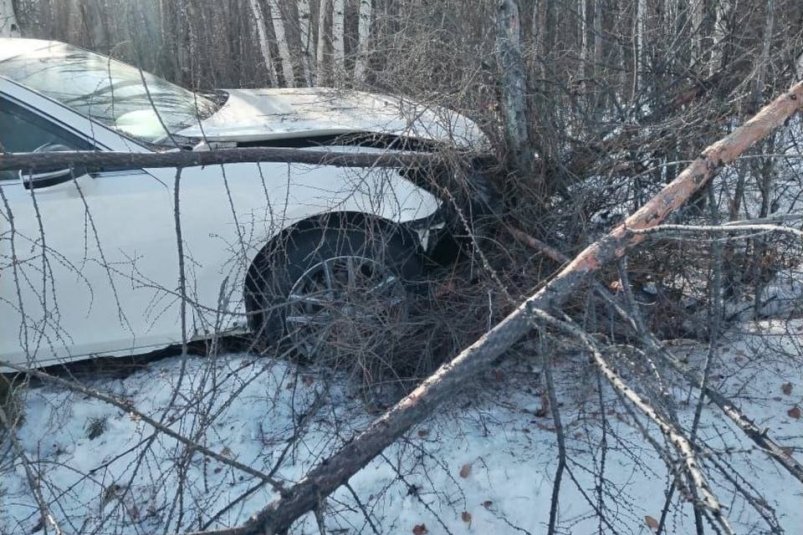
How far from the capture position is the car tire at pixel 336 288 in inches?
129

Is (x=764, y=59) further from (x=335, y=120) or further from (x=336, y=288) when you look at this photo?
(x=336, y=288)

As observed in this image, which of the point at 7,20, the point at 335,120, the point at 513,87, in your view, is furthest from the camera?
the point at 7,20

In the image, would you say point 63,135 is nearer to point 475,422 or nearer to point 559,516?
point 475,422


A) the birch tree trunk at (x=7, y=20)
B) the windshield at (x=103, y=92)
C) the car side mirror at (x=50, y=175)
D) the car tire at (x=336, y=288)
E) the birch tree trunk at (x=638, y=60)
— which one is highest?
the birch tree trunk at (x=7, y=20)

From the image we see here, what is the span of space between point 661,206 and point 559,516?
1175mm

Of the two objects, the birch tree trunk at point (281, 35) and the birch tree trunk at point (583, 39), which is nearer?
the birch tree trunk at point (583, 39)

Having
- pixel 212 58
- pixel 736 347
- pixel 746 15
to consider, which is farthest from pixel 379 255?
pixel 212 58

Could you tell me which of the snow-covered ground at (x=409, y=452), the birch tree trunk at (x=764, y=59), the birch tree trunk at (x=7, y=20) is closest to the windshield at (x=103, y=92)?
the snow-covered ground at (x=409, y=452)

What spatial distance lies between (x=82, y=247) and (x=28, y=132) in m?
0.59

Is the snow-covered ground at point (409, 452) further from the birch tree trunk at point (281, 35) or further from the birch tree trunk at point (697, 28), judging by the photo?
the birch tree trunk at point (281, 35)

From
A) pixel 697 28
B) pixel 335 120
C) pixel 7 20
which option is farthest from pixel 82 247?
pixel 7 20

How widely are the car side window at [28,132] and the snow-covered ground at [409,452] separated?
1149 mm

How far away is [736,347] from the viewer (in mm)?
3801

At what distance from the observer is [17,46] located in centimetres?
415
